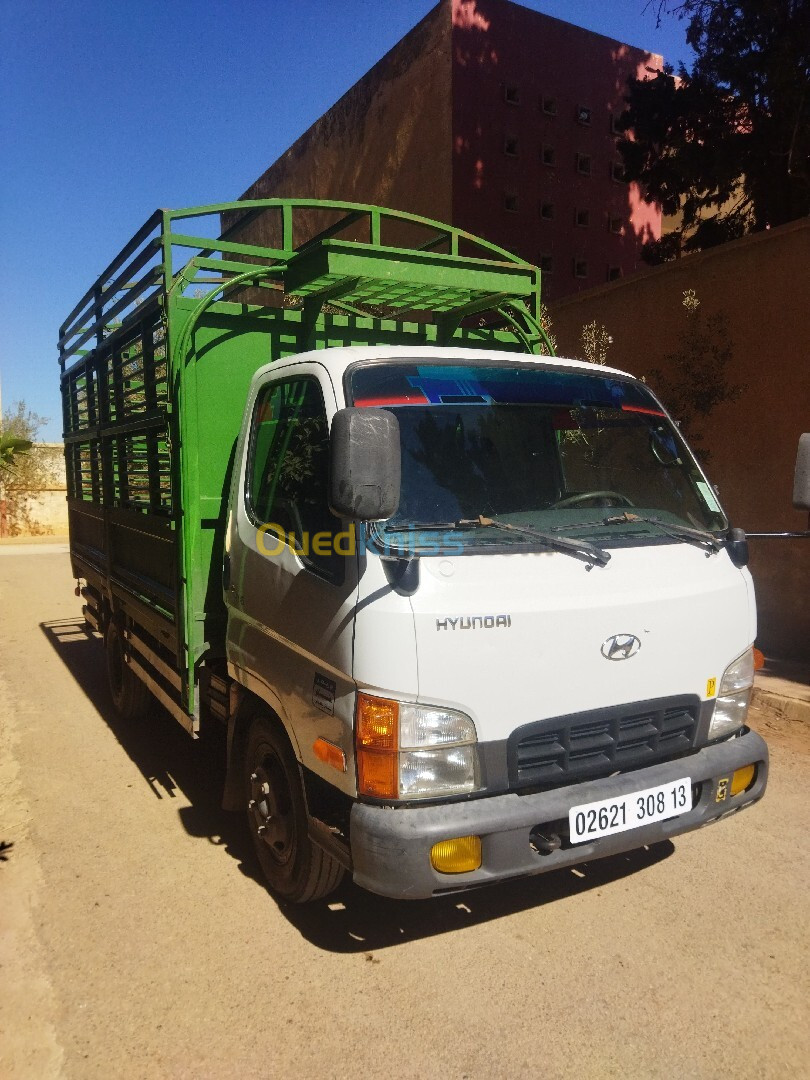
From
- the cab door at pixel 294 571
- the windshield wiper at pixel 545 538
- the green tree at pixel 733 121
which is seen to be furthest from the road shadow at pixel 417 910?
the green tree at pixel 733 121

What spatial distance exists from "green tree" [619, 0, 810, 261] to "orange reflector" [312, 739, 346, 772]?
11.6 meters

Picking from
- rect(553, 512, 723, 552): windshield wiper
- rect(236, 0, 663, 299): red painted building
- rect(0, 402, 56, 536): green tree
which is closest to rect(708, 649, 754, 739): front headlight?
rect(553, 512, 723, 552): windshield wiper

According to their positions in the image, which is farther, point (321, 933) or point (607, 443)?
point (607, 443)

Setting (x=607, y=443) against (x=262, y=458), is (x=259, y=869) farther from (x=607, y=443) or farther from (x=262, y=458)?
(x=607, y=443)

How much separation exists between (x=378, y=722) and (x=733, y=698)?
58.6 inches

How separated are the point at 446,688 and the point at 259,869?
66.8 inches

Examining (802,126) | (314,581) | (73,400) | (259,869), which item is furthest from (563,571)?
(802,126)

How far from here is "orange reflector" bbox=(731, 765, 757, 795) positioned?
3045 mm

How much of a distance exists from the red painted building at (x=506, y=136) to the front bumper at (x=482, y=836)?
1577 cm

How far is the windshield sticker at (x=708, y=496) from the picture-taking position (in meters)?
3.37

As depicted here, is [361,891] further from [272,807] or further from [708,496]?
[708,496]

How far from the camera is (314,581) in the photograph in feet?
9.25

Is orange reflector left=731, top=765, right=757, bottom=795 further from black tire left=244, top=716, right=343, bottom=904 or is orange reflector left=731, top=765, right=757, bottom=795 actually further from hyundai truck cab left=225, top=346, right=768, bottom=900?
black tire left=244, top=716, right=343, bottom=904

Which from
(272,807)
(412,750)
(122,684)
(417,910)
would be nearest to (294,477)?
(412,750)
